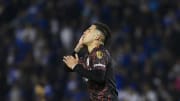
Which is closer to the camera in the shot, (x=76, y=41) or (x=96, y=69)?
(x=96, y=69)

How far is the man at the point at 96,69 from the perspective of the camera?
8.19 meters

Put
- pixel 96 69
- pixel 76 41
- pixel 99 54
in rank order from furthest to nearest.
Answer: pixel 76 41, pixel 99 54, pixel 96 69

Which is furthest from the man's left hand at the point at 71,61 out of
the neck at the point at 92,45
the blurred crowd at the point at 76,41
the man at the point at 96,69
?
the blurred crowd at the point at 76,41

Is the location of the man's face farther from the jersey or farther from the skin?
the jersey

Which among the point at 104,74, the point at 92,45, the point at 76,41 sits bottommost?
the point at 104,74

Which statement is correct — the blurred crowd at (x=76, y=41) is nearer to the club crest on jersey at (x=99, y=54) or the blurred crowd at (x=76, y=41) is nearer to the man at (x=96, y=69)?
the man at (x=96, y=69)

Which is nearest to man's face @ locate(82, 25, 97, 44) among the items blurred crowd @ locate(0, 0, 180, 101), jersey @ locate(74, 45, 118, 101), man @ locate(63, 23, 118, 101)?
man @ locate(63, 23, 118, 101)

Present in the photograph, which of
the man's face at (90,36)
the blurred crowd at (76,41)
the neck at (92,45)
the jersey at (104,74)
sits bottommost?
the jersey at (104,74)

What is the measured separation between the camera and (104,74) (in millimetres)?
8195

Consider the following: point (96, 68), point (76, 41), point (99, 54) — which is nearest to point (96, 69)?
point (96, 68)

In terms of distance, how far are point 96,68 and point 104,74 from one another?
0.10 meters

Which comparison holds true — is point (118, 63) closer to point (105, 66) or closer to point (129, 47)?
point (129, 47)

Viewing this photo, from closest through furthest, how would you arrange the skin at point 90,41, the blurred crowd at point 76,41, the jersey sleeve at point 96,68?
the jersey sleeve at point 96,68, the skin at point 90,41, the blurred crowd at point 76,41

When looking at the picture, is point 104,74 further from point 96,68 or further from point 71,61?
point 71,61
